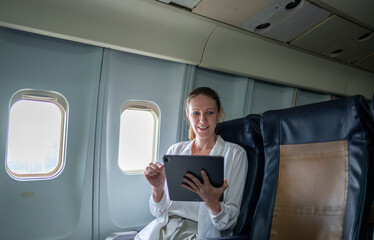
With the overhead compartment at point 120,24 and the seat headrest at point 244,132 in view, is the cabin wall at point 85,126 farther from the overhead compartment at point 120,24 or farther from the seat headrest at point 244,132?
the seat headrest at point 244,132

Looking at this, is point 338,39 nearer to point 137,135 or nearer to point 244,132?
point 244,132

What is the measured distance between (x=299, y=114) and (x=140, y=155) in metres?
1.69

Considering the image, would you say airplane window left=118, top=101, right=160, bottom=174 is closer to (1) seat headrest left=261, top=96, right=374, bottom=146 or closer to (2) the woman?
(2) the woman

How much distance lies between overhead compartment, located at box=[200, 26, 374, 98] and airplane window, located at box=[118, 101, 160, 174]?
2.51 feet

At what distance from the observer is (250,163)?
2.01 metres

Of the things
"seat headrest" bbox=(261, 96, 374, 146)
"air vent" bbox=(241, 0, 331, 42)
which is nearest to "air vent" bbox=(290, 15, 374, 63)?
"air vent" bbox=(241, 0, 331, 42)

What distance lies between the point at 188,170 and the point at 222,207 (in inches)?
14.6

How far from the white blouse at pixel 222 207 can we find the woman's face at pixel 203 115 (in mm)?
124

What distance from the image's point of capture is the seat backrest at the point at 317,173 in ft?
4.17

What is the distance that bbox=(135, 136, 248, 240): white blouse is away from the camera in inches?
72.1

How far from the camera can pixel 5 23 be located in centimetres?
189

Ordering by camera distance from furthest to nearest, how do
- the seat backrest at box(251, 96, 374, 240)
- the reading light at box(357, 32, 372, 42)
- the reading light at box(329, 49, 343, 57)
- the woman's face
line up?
the reading light at box(329, 49, 343, 57), the reading light at box(357, 32, 372, 42), the woman's face, the seat backrest at box(251, 96, 374, 240)

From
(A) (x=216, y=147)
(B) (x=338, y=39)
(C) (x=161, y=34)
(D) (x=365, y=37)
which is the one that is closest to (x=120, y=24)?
(C) (x=161, y=34)

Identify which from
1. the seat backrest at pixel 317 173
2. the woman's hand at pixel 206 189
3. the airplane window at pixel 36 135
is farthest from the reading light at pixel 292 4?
the airplane window at pixel 36 135
